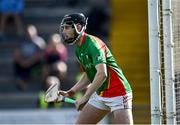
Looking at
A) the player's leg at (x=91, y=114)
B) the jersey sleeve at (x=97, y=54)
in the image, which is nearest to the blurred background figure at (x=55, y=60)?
the player's leg at (x=91, y=114)

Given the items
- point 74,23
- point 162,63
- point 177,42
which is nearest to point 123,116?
point 162,63

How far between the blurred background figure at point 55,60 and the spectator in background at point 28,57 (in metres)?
0.24

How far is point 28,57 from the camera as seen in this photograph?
47.1 feet

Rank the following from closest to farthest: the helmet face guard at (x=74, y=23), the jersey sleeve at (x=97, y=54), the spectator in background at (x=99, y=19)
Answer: the jersey sleeve at (x=97, y=54), the helmet face guard at (x=74, y=23), the spectator in background at (x=99, y=19)

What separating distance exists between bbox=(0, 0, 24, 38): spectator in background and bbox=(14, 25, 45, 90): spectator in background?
24.5 inches

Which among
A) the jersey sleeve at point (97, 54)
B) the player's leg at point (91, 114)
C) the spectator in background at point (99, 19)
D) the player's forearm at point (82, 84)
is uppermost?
the spectator in background at point (99, 19)

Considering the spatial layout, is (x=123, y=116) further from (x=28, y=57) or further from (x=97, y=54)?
(x=28, y=57)

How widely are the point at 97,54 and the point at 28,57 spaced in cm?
663

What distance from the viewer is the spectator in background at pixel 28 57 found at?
47.1ft

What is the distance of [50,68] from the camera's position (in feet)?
46.1

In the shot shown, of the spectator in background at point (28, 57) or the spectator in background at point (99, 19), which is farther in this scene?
the spectator in background at point (99, 19)

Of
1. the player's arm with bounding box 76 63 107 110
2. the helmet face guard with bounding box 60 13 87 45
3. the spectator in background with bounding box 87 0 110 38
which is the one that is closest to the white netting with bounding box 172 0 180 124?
the player's arm with bounding box 76 63 107 110

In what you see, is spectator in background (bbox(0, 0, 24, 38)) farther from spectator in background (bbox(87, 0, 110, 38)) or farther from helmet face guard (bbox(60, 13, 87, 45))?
helmet face guard (bbox(60, 13, 87, 45))

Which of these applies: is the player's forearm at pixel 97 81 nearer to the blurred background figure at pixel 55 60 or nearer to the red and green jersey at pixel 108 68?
the red and green jersey at pixel 108 68
